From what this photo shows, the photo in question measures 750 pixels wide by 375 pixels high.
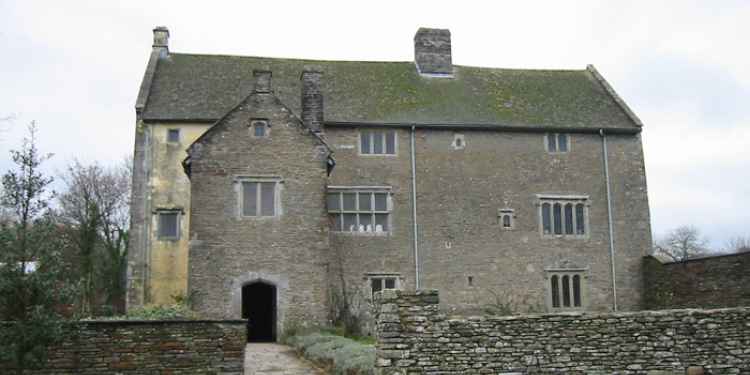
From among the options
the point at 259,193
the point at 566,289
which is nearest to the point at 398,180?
the point at 259,193

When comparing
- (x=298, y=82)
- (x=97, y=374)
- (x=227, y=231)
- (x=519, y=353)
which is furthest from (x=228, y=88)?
(x=519, y=353)

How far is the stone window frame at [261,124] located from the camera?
27.3 m

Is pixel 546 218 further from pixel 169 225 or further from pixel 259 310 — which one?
pixel 169 225

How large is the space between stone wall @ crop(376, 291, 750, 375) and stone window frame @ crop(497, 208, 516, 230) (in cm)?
1737

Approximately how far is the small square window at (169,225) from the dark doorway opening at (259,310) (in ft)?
12.5

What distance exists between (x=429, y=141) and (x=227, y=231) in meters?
9.91

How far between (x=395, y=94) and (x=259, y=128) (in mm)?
8368

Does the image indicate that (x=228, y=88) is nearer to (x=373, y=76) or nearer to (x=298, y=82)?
(x=298, y=82)

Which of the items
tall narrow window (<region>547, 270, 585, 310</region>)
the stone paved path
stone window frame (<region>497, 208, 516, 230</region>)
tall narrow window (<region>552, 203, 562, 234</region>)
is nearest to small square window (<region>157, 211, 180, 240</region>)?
the stone paved path

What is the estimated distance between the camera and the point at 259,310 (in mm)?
Result: 29562

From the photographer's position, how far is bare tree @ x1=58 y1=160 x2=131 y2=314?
138 ft

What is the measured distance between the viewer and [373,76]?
116 feet

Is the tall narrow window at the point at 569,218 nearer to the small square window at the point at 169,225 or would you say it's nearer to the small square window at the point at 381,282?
the small square window at the point at 381,282

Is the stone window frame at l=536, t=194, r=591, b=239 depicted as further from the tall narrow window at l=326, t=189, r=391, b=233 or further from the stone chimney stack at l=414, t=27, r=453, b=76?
the stone chimney stack at l=414, t=27, r=453, b=76
